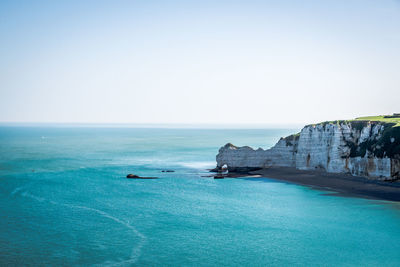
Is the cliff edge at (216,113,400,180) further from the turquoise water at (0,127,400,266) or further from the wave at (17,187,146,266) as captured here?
the wave at (17,187,146,266)

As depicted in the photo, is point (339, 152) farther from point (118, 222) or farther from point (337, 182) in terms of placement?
point (118, 222)

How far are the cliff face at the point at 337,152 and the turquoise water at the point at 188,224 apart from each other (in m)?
8.43

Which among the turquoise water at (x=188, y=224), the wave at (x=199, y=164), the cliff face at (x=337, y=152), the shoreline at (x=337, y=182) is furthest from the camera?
the wave at (x=199, y=164)

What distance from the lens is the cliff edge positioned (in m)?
48.4

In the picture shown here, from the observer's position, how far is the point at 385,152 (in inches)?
1877

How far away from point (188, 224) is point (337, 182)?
27.0 metres

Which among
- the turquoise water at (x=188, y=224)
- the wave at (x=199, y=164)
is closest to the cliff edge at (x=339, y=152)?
the wave at (x=199, y=164)

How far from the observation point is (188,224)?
113 feet

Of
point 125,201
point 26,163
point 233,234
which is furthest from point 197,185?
point 26,163

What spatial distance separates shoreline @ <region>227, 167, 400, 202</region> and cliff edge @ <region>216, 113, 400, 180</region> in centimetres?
124

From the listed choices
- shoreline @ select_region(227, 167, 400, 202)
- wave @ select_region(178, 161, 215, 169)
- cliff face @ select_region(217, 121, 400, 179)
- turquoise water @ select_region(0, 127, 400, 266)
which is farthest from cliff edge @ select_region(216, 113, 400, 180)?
turquoise water @ select_region(0, 127, 400, 266)

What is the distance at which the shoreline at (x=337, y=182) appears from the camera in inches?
1764

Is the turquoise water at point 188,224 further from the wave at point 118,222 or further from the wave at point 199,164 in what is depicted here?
the wave at point 199,164

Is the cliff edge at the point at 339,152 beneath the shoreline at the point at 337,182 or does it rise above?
above
